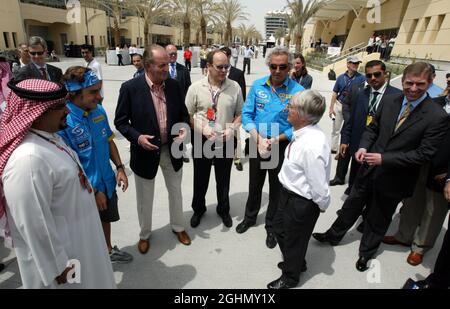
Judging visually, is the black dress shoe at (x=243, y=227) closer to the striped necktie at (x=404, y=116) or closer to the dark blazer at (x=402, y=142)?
the dark blazer at (x=402, y=142)

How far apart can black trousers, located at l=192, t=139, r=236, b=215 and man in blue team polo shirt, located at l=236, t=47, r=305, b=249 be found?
1.25 ft

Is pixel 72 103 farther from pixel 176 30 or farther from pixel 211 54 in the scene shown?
pixel 176 30

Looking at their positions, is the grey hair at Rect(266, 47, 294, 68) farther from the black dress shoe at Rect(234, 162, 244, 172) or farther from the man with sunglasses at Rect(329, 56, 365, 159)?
the man with sunglasses at Rect(329, 56, 365, 159)

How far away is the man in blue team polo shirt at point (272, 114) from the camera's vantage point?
2895 mm

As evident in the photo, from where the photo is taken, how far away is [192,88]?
3238 mm

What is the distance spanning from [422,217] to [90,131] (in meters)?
3.36

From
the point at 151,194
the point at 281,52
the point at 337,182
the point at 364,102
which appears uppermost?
the point at 281,52

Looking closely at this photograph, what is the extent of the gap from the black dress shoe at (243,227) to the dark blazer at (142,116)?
4.03ft

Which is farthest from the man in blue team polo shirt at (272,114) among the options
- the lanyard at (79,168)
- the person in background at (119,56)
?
the person in background at (119,56)

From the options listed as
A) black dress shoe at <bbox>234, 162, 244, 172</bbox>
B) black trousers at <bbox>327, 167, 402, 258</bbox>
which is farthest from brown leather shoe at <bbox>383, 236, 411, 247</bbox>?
black dress shoe at <bbox>234, 162, 244, 172</bbox>

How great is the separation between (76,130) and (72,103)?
0.21 metres

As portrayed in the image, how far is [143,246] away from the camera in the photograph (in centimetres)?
308

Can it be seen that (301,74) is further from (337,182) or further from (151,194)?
(151,194)

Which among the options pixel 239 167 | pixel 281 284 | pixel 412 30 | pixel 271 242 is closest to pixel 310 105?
pixel 281 284
